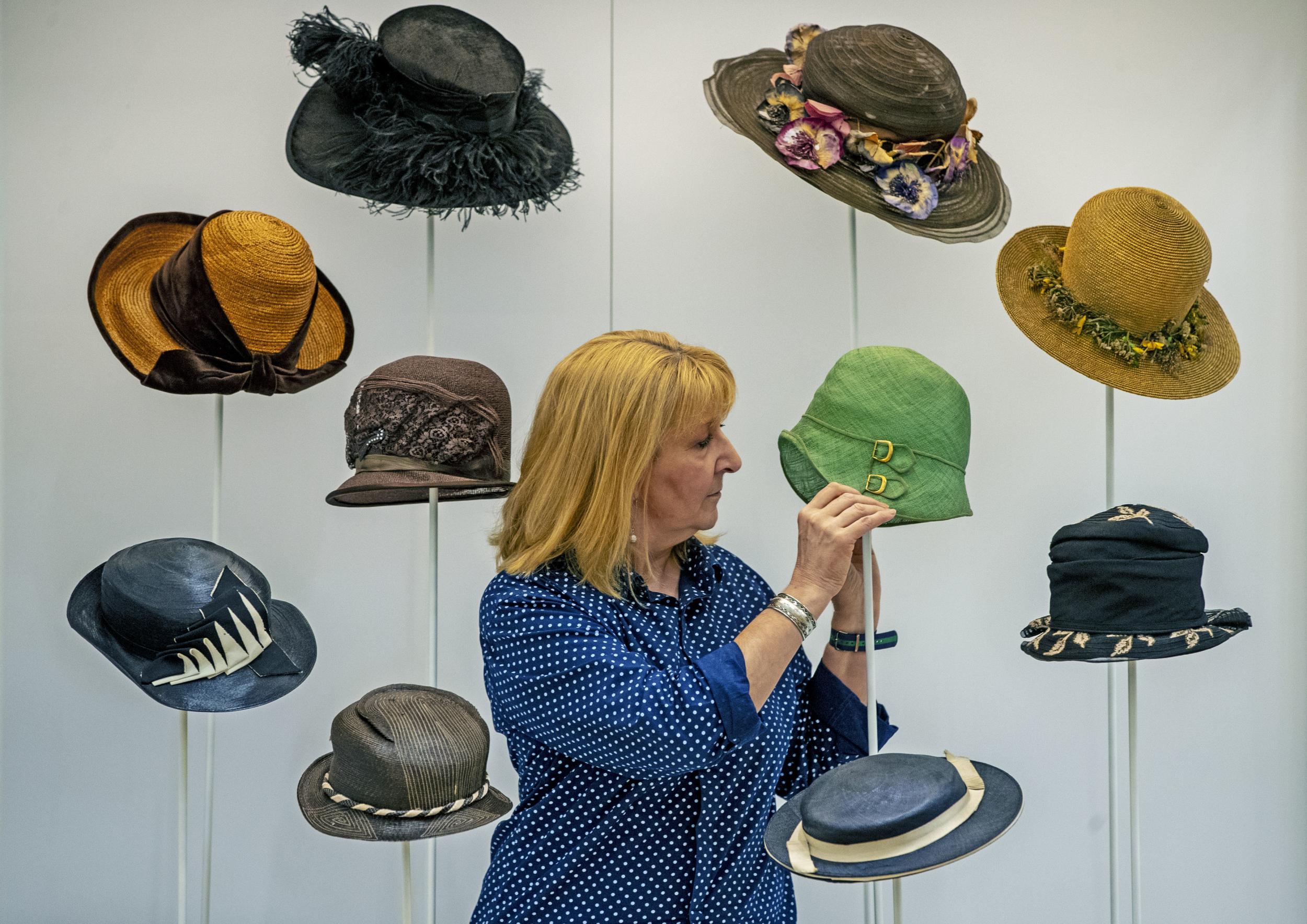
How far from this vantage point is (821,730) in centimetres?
179

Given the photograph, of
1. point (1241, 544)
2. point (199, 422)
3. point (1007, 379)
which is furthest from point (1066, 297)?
point (199, 422)

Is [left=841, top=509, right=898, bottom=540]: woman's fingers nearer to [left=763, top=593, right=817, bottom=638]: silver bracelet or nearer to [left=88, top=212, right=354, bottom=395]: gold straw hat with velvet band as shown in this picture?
[left=763, top=593, right=817, bottom=638]: silver bracelet

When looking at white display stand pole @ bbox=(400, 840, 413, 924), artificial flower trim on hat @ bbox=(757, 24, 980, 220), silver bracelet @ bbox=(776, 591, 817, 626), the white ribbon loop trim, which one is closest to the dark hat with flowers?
artificial flower trim on hat @ bbox=(757, 24, 980, 220)

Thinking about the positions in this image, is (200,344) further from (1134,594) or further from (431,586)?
(1134,594)

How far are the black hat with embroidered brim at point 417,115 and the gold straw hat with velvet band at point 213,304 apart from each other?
0.18m

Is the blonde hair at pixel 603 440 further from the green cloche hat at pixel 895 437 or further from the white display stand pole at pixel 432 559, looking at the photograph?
the white display stand pole at pixel 432 559

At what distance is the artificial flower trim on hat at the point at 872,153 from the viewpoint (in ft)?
6.39

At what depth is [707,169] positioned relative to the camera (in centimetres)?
268

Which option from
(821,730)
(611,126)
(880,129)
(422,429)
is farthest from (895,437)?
(611,126)

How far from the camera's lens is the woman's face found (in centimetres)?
153

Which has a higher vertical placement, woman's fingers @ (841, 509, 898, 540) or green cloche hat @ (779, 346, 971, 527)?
green cloche hat @ (779, 346, 971, 527)

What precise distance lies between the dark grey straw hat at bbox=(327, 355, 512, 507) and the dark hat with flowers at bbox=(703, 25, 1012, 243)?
66cm

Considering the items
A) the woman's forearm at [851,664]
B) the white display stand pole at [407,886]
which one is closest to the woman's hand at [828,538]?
the woman's forearm at [851,664]

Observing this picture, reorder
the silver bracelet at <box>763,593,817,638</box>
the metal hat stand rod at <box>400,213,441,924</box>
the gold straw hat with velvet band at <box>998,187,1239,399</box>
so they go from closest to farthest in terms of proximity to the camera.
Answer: the silver bracelet at <box>763,593,817,638</box>, the gold straw hat with velvet band at <box>998,187,1239,399</box>, the metal hat stand rod at <box>400,213,441,924</box>
